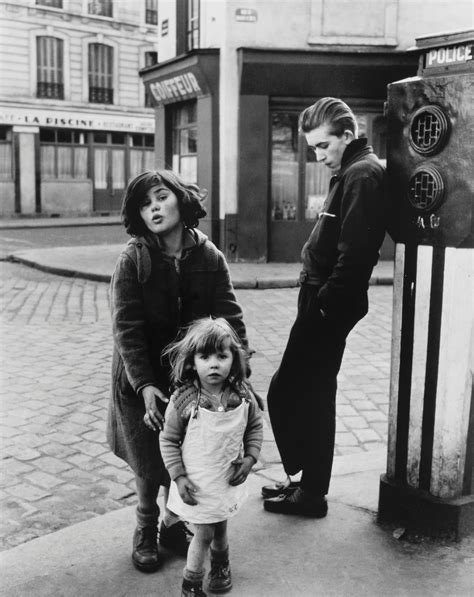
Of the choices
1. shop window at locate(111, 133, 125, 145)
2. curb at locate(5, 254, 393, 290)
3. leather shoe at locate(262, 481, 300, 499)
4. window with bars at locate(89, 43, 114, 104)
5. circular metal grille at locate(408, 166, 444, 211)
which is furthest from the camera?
shop window at locate(111, 133, 125, 145)

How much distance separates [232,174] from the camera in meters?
13.3

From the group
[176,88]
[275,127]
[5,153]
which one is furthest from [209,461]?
[5,153]

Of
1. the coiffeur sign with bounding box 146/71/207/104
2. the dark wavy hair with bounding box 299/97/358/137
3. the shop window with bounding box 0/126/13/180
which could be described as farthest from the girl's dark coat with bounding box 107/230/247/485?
the shop window with bounding box 0/126/13/180

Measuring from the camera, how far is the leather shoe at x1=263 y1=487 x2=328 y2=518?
10.5 ft

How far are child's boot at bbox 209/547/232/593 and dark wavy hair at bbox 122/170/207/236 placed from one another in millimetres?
1251

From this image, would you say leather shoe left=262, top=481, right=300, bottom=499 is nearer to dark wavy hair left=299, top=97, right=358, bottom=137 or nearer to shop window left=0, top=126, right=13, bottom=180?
dark wavy hair left=299, top=97, right=358, bottom=137

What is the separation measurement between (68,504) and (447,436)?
1961mm

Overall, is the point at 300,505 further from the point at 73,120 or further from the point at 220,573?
the point at 73,120

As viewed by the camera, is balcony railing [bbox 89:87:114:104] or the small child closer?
the small child

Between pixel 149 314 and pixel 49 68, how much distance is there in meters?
27.2

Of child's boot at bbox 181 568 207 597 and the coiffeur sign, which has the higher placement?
the coiffeur sign

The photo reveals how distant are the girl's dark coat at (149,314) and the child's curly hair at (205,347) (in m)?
0.22

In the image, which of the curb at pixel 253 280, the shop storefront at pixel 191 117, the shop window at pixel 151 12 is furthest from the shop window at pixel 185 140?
the shop window at pixel 151 12

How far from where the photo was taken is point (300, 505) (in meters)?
3.22
